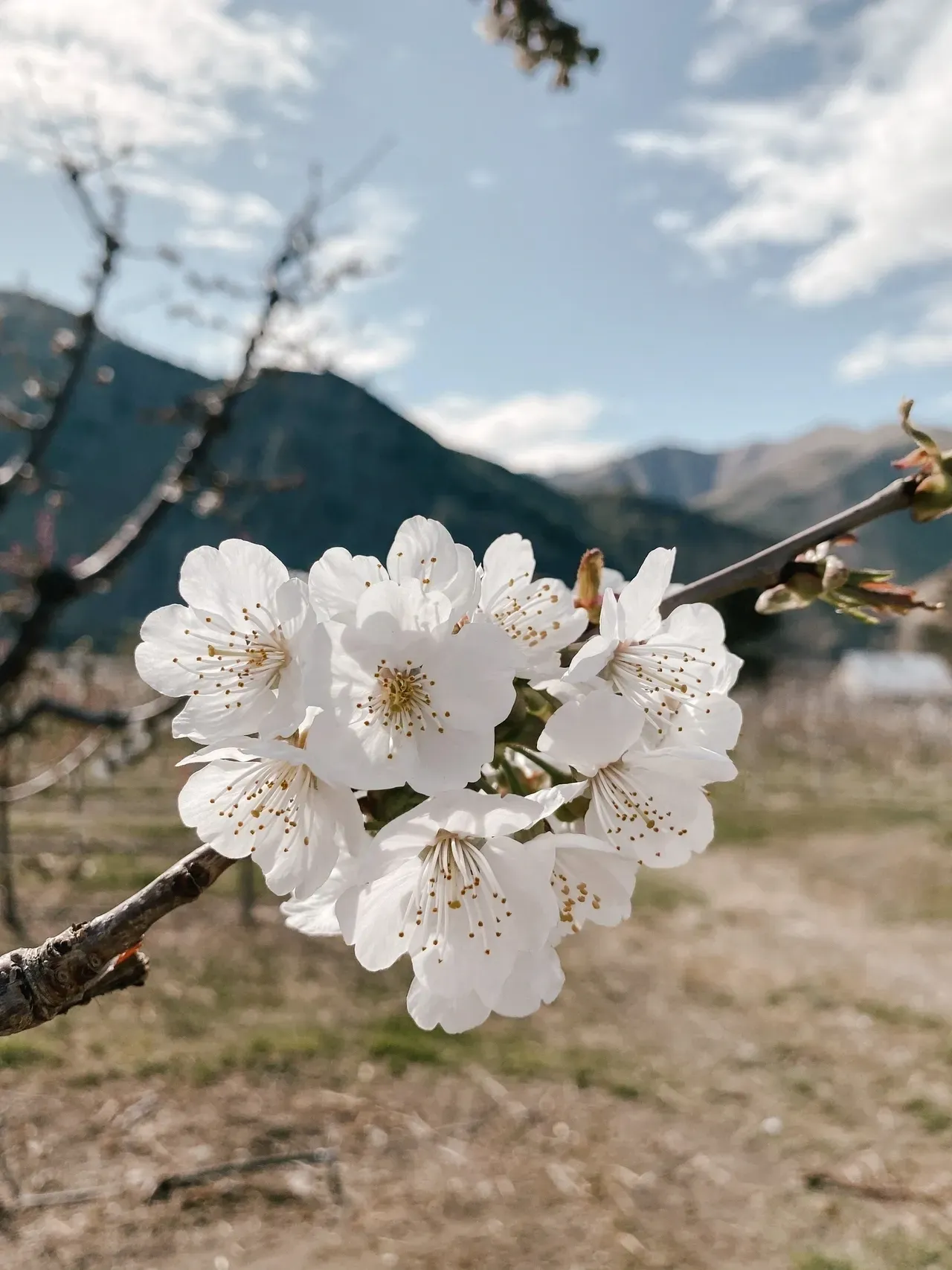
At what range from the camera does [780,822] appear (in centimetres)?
1254

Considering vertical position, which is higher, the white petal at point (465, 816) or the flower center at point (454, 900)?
the white petal at point (465, 816)

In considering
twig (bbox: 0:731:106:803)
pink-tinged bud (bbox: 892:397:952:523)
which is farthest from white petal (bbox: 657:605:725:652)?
twig (bbox: 0:731:106:803)

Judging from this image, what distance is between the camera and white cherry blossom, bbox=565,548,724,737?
32.9 inches

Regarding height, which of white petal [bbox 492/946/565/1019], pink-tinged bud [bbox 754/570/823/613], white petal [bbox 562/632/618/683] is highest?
pink-tinged bud [bbox 754/570/823/613]

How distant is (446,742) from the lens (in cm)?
70

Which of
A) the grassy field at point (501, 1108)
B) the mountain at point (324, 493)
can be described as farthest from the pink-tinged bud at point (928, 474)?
the mountain at point (324, 493)

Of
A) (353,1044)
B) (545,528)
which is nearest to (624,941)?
(353,1044)

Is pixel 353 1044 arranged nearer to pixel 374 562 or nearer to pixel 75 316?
pixel 75 316

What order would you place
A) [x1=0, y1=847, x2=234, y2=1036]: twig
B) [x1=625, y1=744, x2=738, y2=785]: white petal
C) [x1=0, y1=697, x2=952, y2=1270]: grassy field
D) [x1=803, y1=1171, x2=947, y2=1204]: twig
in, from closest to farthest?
[x1=0, y1=847, x2=234, y2=1036]: twig < [x1=625, y1=744, x2=738, y2=785]: white petal < [x1=0, y1=697, x2=952, y2=1270]: grassy field < [x1=803, y1=1171, x2=947, y2=1204]: twig

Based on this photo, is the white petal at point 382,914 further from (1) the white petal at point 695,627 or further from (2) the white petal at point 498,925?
(1) the white petal at point 695,627

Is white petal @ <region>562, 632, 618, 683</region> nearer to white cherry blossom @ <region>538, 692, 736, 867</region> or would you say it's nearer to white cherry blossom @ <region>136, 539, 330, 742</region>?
white cherry blossom @ <region>538, 692, 736, 867</region>

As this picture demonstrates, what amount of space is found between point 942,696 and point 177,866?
1614 inches

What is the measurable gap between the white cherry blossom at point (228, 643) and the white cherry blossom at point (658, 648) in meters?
0.28

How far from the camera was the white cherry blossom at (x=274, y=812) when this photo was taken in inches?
28.5
